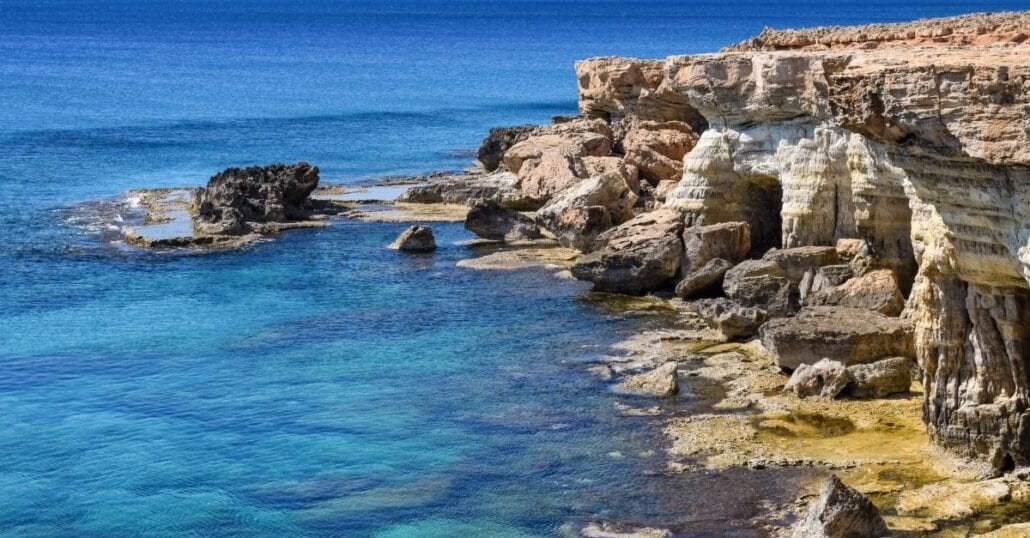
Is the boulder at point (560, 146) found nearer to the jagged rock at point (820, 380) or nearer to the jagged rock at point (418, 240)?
the jagged rock at point (418, 240)

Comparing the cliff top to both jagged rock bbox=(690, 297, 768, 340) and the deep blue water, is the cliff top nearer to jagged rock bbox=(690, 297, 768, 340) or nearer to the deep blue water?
jagged rock bbox=(690, 297, 768, 340)

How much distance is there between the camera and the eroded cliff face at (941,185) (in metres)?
18.6

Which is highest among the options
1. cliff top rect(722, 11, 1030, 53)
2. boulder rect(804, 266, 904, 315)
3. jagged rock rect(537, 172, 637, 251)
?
cliff top rect(722, 11, 1030, 53)

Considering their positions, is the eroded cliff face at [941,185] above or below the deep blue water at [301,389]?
above

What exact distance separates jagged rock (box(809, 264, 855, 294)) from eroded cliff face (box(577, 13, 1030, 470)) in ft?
2.81

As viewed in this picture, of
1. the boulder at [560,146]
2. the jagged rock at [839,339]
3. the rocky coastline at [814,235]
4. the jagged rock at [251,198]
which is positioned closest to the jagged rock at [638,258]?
the rocky coastline at [814,235]

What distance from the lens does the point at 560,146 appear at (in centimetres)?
4894

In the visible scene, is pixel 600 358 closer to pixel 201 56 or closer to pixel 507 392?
pixel 507 392

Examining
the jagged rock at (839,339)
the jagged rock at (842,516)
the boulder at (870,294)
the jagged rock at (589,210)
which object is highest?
the jagged rock at (589,210)

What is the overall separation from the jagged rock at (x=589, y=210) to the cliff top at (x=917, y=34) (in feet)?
18.1

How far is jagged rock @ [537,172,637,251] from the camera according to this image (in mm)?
40000

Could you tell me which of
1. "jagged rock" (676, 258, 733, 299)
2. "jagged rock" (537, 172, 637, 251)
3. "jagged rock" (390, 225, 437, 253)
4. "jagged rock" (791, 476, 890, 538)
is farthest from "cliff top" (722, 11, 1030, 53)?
"jagged rock" (791, 476, 890, 538)

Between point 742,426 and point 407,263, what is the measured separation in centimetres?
1800

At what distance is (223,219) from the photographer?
4638 cm
